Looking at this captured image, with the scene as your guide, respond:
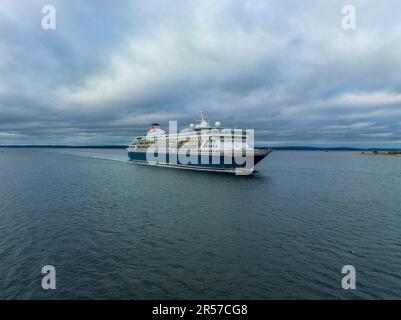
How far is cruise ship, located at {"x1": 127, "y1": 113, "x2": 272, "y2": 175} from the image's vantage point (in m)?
64.2

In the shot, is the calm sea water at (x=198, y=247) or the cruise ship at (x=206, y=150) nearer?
the calm sea water at (x=198, y=247)

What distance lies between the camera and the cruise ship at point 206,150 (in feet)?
211

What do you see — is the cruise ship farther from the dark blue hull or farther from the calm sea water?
the calm sea water

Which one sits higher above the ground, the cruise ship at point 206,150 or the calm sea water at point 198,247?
the cruise ship at point 206,150

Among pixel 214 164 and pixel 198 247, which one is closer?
pixel 198 247

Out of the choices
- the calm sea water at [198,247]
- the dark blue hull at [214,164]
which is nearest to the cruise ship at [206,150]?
the dark blue hull at [214,164]

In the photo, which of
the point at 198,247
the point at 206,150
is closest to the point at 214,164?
the point at 206,150

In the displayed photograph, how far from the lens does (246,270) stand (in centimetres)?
1570

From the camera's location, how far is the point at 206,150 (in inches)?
2729

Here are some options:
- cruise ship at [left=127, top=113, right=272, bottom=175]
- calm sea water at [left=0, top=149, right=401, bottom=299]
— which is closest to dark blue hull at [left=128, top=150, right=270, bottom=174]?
cruise ship at [left=127, top=113, right=272, bottom=175]

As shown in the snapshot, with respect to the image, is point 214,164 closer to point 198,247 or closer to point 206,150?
point 206,150

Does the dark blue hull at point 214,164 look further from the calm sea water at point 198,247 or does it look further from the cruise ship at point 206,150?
the calm sea water at point 198,247

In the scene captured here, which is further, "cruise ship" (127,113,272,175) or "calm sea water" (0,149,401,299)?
"cruise ship" (127,113,272,175)
